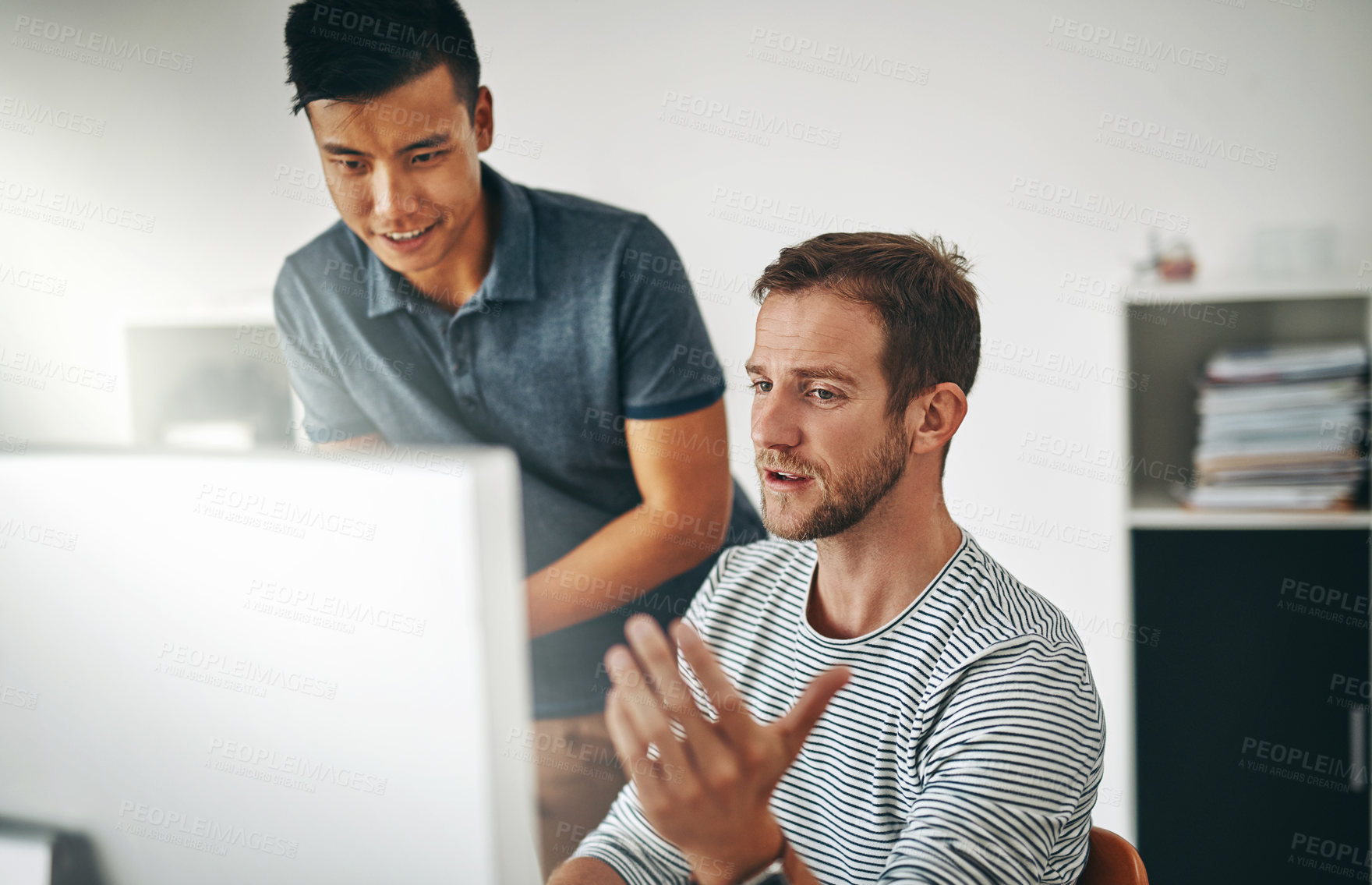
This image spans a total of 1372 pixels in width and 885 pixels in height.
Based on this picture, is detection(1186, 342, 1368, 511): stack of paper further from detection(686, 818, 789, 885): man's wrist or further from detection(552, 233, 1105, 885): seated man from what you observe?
detection(686, 818, 789, 885): man's wrist

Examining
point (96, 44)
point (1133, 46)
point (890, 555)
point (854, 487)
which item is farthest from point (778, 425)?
point (96, 44)

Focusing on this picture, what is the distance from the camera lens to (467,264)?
66.6 inches

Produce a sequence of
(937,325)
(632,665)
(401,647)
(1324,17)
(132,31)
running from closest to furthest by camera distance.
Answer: (401,647), (632,665), (937,325), (1324,17), (132,31)

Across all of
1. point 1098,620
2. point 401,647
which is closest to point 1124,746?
point 1098,620

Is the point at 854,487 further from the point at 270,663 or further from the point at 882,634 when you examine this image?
the point at 270,663

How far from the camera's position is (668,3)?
66.5 inches

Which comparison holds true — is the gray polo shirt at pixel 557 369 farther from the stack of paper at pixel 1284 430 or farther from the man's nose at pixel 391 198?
the stack of paper at pixel 1284 430

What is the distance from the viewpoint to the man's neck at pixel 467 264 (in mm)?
1688

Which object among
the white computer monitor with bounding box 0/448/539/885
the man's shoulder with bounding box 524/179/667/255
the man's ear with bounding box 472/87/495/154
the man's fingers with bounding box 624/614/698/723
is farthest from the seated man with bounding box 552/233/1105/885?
the man's ear with bounding box 472/87/495/154

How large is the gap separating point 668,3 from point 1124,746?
1.67 metres

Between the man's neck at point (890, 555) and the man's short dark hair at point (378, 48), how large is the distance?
41.6 inches

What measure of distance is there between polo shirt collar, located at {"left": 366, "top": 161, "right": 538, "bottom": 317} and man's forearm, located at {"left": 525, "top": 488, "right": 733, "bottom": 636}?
0.47m

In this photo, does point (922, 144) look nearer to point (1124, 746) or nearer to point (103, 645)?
point (1124, 746)

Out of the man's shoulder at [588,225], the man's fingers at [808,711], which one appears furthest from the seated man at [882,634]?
the man's shoulder at [588,225]
